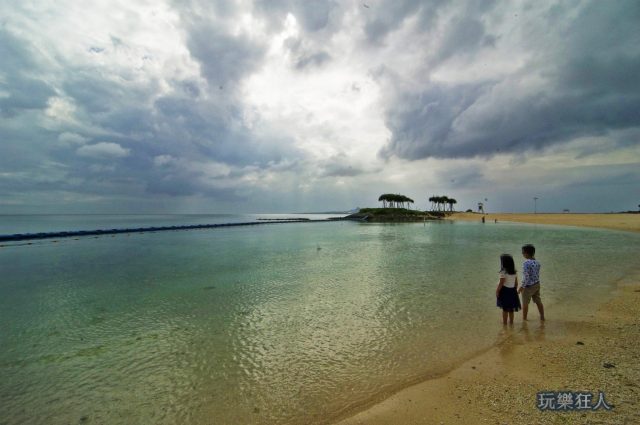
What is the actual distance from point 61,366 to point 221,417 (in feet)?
17.6

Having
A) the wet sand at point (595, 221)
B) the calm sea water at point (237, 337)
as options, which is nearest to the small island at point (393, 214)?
the wet sand at point (595, 221)

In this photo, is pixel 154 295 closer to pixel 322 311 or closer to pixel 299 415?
pixel 322 311

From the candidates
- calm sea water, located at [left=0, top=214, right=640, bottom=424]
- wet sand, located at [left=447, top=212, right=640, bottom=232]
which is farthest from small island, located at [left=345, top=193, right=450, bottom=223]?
calm sea water, located at [left=0, top=214, right=640, bottom=424]

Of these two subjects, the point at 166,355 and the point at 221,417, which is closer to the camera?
the point at 221,417

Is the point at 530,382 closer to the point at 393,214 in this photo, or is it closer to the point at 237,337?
the point at 237,337

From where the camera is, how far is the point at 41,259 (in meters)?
25.8

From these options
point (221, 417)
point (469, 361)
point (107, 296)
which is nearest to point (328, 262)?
point (107, 296)

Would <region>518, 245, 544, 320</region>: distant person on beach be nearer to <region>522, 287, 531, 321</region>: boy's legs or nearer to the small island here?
<region>522, 287, 531, 321</region>: boy's legs

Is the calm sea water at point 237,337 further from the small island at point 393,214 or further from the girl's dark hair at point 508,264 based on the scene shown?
the small island at point 393,214

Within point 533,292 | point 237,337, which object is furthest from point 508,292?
point 237,337
